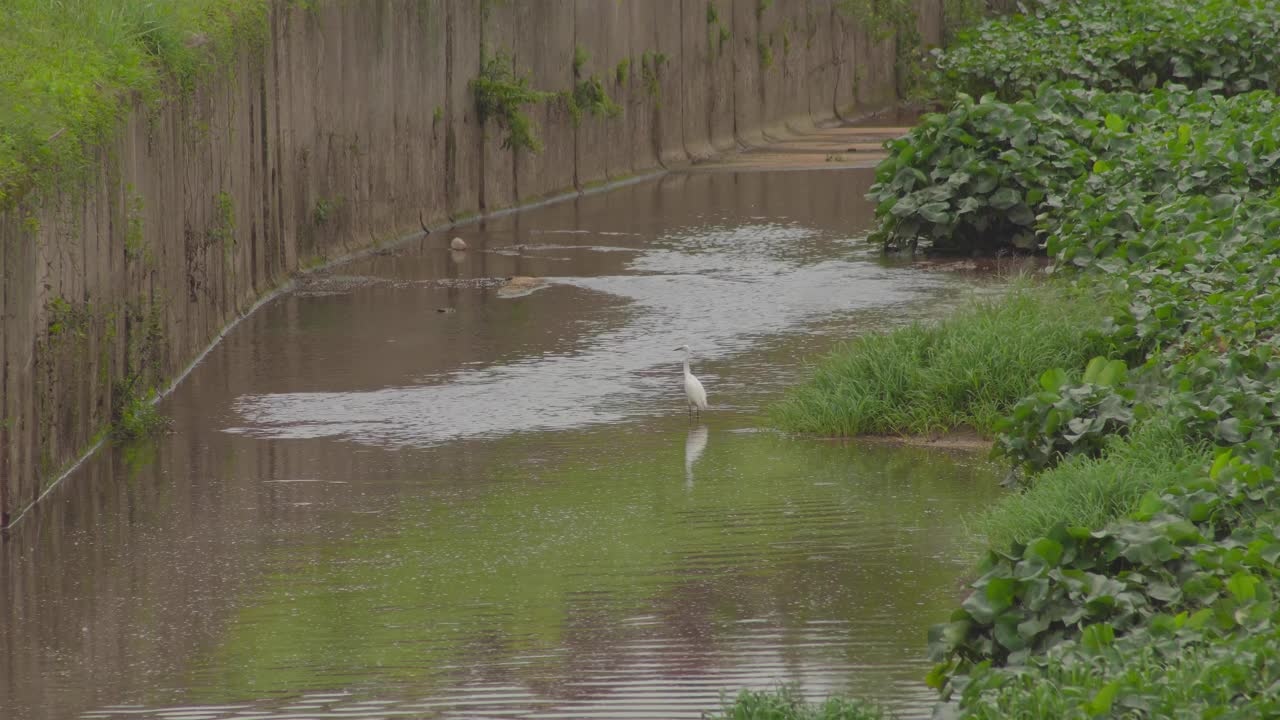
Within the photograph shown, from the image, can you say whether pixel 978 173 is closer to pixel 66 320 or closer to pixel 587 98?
pixel 587 98

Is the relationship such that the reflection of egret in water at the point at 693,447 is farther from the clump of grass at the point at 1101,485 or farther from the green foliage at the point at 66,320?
the green foliage at the point at 66,320

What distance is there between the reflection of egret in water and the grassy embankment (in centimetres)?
39

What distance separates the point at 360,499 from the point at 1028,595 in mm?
3296

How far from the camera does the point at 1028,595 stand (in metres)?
5.31

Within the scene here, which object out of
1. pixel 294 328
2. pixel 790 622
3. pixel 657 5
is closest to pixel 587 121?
pixel 657 5

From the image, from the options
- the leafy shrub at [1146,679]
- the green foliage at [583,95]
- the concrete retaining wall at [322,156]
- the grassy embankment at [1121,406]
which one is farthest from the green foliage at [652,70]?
the leafy shrub at [1146,679]

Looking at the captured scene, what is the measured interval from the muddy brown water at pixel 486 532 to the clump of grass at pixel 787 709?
24 cm

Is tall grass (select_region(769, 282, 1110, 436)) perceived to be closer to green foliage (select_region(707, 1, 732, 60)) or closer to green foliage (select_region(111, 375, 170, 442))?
green foliage (select_region(111, 375, 170, 442))

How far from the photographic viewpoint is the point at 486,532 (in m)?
7.34

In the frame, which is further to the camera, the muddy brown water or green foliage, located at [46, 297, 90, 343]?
green foliage, located at [46, 297, 90, 343]

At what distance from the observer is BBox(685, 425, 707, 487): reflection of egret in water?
8146 mm

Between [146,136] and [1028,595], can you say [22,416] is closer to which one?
[146,136]

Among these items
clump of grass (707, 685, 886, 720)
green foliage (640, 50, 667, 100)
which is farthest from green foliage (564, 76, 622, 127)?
clump of grass (707, 685, 886, 720)

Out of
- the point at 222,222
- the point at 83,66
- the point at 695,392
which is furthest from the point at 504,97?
the point at 695,392
